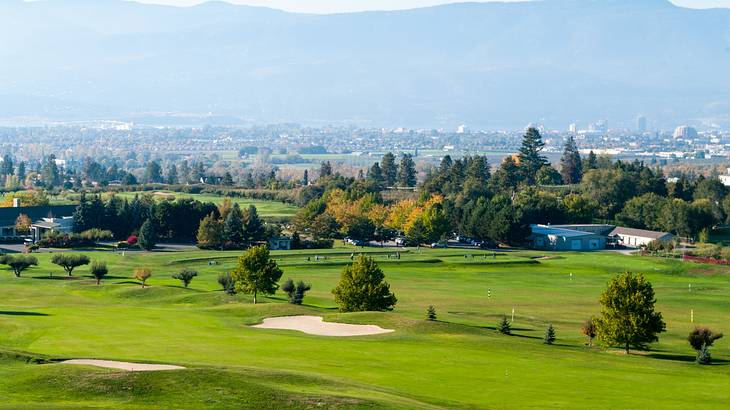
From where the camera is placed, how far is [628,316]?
Result: 57.2m

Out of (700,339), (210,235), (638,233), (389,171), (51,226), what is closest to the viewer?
(700,339)

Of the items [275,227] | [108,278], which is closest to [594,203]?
[275,227]

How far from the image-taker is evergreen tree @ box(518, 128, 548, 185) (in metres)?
184

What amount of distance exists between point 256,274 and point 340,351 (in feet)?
70.8

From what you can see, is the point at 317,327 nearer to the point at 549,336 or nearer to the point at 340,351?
the point at 340,351

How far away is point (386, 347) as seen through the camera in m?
54.3

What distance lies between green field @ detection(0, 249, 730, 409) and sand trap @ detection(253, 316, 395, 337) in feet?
3.19

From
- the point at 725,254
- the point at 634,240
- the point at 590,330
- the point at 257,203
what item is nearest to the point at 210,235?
the point at 634,240

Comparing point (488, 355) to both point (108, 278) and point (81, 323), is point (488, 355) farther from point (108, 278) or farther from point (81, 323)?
point (108, 278)

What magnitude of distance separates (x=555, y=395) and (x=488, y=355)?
31.8 feet

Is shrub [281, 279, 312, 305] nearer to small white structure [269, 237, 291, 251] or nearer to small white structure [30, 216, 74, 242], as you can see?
small white structure [269, 237, 291, 251]

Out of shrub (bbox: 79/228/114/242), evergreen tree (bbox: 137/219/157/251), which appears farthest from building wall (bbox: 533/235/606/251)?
shrub (bbox: 79/228/114/242)

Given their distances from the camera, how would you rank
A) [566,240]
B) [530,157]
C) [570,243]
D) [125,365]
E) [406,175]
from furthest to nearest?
[530,157]
[406,175]
[566,240]
[570,243]
[125,365]

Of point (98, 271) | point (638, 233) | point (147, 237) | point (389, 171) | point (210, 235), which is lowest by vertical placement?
point (98, 271)
